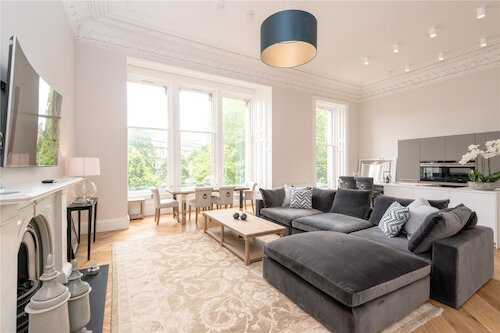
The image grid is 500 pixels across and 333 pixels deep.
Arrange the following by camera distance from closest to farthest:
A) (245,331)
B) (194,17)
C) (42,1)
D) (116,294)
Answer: (245,331) < (116,294) < (42,1) < (194,17)

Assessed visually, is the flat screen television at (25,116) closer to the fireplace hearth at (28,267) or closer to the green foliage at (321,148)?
the fireplace hearth at (28,267)

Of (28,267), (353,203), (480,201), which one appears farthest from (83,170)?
(480,201)

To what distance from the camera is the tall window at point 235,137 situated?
6.58m

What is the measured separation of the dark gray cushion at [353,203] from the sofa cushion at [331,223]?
0.56ft

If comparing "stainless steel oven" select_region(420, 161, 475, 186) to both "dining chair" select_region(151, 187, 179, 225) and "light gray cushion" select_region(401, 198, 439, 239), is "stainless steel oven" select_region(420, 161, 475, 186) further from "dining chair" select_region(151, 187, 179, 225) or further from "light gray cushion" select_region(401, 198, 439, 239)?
"dining chair" select_region(151, 187, 179, 225)

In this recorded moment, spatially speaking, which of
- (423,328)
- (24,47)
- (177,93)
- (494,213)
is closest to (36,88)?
(24,47)

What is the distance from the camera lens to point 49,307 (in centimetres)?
126

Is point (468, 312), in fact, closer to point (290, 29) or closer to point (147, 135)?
point (290, 29)

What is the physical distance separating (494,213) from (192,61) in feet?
19.8

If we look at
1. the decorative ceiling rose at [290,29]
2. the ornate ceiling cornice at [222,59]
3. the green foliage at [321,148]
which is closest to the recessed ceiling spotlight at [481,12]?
the ornate ceiling cornice at [222,59]

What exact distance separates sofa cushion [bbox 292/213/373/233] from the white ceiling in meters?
3.31

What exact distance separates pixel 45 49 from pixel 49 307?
2.61 meters

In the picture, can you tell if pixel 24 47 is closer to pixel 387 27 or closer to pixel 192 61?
pixel 192 61

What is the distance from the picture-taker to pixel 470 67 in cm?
526
